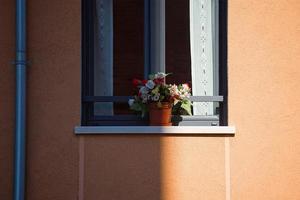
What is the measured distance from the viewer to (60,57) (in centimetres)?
459

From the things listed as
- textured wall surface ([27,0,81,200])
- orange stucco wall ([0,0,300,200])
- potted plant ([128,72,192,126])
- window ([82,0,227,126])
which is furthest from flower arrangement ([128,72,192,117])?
textured wall surface ([27,0,81,200])

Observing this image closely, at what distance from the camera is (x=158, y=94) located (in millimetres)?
4496

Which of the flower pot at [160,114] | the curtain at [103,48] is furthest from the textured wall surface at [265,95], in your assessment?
the curtain at [103,48]

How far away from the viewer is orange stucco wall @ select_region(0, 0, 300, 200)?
14.8ft

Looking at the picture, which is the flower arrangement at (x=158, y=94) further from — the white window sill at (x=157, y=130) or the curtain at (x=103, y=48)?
the curtain at (x=103, y=48)

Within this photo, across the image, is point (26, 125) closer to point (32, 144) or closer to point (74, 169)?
point (32, 144)

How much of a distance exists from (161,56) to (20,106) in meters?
1.43

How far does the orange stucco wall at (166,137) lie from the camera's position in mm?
4523

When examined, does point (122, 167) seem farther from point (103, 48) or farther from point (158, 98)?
point (103, 48)

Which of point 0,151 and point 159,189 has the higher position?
point 0,151

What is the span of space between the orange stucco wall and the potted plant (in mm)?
205

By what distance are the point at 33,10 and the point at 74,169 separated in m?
1.54

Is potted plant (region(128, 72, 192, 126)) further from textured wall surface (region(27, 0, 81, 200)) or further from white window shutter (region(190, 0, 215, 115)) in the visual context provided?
textured wall surface (region(27, 0, 81, 200))

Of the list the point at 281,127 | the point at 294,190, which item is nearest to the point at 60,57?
the point at 281,127
